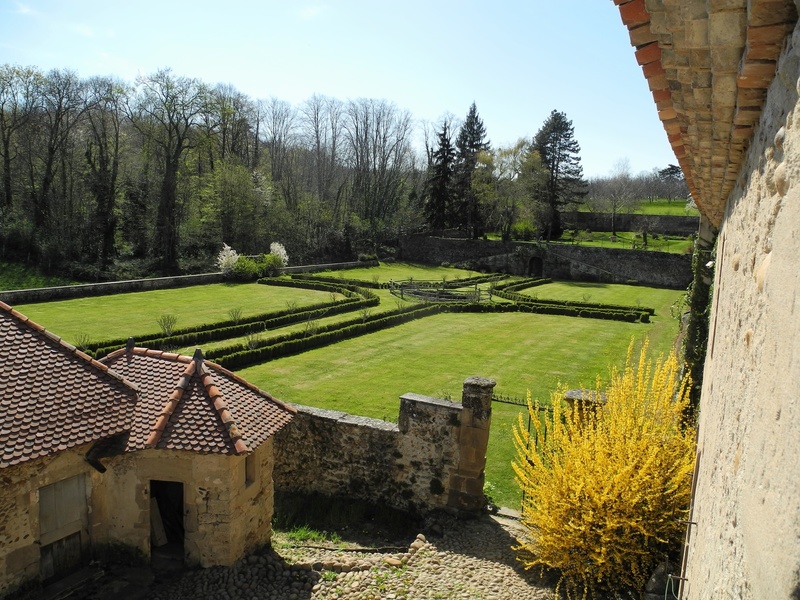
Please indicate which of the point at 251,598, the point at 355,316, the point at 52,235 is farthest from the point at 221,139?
the point at 251,598

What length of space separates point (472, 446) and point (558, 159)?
52061mm

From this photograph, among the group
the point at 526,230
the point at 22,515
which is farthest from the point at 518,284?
the point at 22,515

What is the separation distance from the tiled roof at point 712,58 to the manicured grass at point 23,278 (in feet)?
120

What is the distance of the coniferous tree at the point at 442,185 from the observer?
182ft

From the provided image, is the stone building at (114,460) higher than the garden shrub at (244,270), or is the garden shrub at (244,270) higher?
the garden shrub at (244,270)

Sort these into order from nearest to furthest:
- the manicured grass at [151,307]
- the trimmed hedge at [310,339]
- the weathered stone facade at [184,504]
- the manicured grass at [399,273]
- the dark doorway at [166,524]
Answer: the weathered stone facade at [184,504] < the dark doorway at [166,524] < the trimmed hedge at [310,339] < the manicured grass at [151,307] < the manicured grass at [399,273]

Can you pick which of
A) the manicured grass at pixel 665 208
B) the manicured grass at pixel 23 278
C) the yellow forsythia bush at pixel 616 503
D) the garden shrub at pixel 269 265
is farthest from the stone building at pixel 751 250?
the manicured grass at pixel 665 208

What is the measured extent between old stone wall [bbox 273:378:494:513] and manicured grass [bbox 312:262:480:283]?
91.3ft

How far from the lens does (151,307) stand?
2581 cm

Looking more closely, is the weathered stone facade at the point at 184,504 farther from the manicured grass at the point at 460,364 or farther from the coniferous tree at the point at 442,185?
the coniferous tree at the point at 442,185

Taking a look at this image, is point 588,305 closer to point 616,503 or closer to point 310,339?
point 310,339

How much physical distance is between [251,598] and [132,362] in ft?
14.0

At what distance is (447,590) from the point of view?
23.9 ft

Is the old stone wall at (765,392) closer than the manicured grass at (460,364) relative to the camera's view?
Yes
